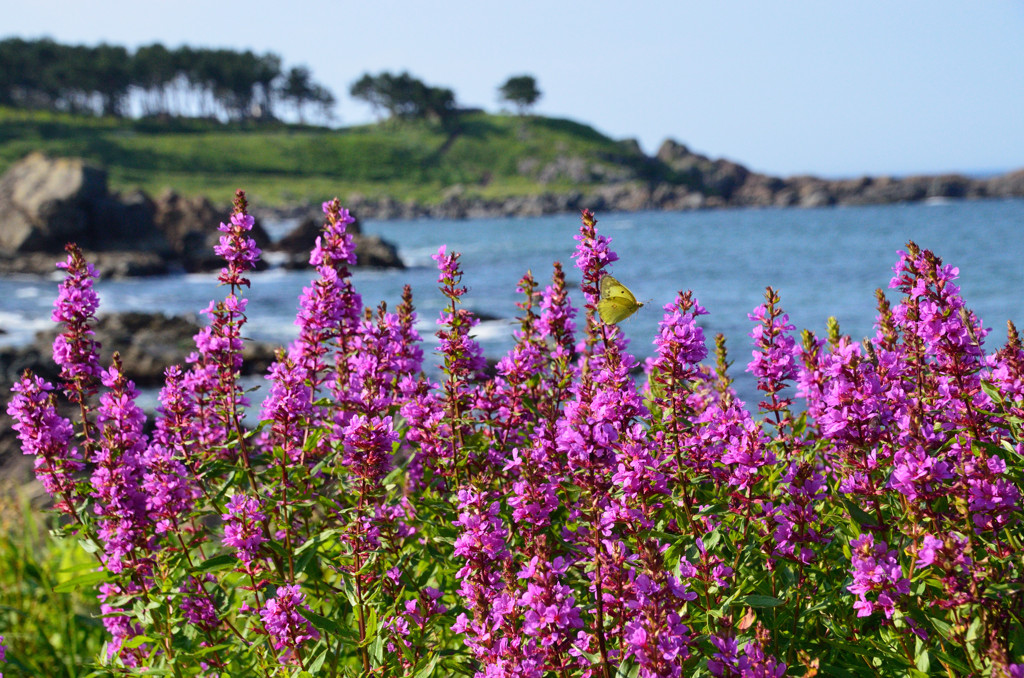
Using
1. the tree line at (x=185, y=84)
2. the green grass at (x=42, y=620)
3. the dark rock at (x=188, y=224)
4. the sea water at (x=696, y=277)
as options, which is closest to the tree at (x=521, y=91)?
the tree line at (x=185, y=84)

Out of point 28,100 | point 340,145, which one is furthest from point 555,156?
point 28,100

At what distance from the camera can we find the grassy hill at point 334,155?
130 meters

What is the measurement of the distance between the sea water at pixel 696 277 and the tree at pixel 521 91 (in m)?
88.4

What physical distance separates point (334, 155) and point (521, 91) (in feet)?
160

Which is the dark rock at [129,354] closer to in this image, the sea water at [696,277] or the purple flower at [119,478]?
the sea water at [696,277]

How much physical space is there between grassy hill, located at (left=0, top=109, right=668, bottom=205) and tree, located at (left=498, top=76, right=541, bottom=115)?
18.0ft

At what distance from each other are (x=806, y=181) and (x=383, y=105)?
Result: 9740 cm

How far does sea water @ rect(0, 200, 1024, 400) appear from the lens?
3384 centimetres

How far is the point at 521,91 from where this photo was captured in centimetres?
18612

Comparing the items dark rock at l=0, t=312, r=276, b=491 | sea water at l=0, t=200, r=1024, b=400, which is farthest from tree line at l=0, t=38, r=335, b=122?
dark rock at l=0, t=312, r=276, b=491

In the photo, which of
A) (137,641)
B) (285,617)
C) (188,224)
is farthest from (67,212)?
(285,617)

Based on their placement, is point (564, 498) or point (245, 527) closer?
point (245, 527)

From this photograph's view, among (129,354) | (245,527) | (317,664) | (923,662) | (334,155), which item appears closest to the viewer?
(923,662)

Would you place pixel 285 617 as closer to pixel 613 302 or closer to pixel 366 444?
pixel 366 444
